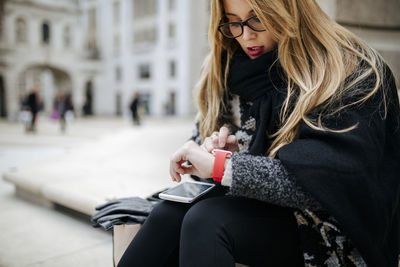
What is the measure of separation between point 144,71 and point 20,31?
1015cm

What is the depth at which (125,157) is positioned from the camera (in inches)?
180

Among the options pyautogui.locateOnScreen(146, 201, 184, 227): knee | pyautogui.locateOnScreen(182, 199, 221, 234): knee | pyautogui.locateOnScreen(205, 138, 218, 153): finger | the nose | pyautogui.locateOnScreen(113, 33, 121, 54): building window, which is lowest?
pyautogui.locateOnScreen(146, 201, 184, 227): knee

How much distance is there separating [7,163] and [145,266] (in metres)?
5.37

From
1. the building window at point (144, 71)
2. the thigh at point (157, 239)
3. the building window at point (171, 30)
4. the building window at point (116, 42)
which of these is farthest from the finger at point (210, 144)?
the building window at point (116, 42)

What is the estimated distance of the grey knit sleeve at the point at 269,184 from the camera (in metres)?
0.95

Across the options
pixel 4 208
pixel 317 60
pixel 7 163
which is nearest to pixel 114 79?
pixel 7 163

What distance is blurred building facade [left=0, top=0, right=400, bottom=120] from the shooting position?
2600 cm

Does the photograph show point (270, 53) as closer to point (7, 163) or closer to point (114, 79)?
point (7, 163)

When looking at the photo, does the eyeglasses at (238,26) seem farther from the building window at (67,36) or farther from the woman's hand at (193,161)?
the building window at (67,36)

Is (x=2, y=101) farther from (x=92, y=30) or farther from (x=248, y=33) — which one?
(x=248, y=33)

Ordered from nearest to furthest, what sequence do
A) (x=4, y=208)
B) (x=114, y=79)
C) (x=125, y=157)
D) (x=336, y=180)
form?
(x=336, y=180), (x=4, y=208), (x=125, y=157), (x=114, y=79)

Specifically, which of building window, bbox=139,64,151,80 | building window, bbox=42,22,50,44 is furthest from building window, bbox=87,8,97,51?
building window, bbox=139,64,151,80

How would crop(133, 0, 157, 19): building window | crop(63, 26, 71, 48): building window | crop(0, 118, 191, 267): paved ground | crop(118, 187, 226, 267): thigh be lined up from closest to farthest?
crop(118, 187, 226, 267): thigh
crop(0, 118, 191, 267): paved ground
crop(133, 0, 157, 19): building window
crop(63, 26, 71, 48): building window

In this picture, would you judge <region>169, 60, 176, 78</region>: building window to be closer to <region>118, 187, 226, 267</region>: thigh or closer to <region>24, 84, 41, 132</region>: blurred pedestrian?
<region>24, 84, 41, 132</region>: blurred pedestrian
